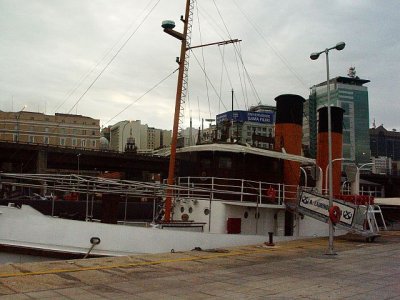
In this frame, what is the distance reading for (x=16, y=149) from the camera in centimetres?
6062

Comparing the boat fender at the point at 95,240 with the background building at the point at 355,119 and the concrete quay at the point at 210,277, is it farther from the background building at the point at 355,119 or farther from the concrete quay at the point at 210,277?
the background building at the point at 355,119

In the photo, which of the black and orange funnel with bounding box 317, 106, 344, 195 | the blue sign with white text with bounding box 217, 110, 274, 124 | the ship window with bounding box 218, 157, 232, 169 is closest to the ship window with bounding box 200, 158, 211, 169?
the ship window with bounding box 218, 157, 232, 169

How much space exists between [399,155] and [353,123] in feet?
242

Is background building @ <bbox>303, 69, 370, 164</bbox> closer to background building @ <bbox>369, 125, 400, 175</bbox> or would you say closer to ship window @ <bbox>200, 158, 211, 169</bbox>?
background building @ <bbox>369, 125, 400, 175</bbox>

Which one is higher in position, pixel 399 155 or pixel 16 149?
pixel 399 155

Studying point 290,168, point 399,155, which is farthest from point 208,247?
point 399,155

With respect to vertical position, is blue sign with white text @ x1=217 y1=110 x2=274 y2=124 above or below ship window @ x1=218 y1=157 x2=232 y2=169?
above

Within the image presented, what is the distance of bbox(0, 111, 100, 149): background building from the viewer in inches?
4274

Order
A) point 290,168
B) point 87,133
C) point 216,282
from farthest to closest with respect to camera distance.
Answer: point 87,133, point 290,168, point 216,282

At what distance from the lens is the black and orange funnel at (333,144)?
858 inches

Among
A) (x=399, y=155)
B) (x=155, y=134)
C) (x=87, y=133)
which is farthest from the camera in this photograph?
(x=399, y=155)

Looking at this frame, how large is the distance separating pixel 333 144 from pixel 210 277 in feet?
50.9

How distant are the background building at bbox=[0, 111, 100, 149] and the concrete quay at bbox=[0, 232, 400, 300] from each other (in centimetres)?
10280

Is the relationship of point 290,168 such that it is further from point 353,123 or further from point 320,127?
point 353,123
